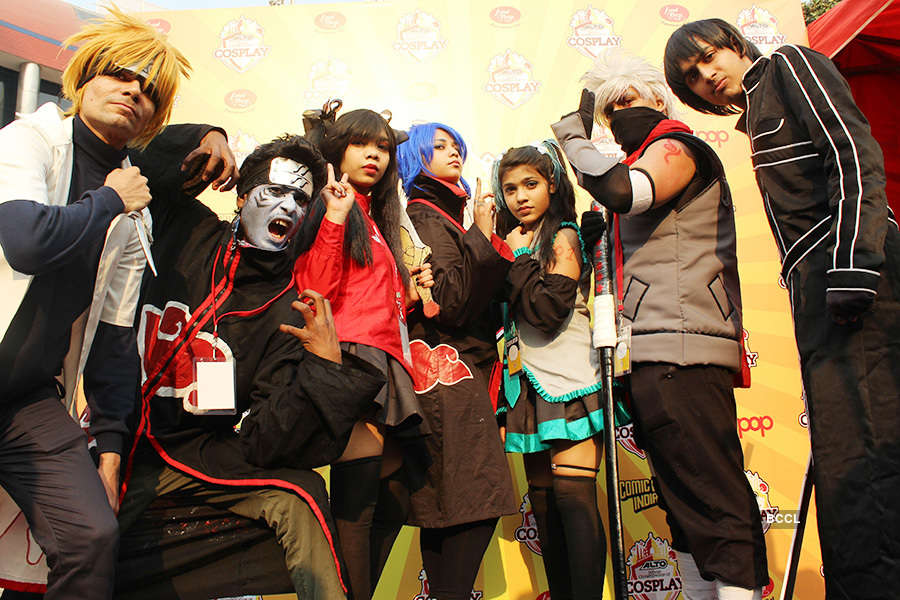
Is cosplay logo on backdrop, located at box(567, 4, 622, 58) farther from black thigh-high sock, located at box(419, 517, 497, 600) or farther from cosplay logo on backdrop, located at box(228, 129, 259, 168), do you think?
black thigh-high sock, located at box(419, 517, 497, 600)

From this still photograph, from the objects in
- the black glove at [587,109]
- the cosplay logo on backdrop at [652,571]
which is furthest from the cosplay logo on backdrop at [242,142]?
the cosplay logo on backdrop at [652,571]

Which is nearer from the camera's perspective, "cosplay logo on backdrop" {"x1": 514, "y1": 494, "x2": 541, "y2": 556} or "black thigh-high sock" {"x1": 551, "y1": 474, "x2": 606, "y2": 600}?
"black thigh-high sock" {"x1": 551, "y1": 474, "x2": 606, "y2": 600}

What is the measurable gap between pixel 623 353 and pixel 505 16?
102 inches

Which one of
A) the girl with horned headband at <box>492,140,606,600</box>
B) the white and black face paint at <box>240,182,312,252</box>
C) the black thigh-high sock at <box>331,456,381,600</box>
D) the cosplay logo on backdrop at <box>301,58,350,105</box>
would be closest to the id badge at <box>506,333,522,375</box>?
the girl with horned headband at <box>492,140,606,600</box>

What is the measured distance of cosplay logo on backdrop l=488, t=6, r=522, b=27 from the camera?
3.91 metres

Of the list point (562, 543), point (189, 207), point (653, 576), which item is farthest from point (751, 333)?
point (189, 207)

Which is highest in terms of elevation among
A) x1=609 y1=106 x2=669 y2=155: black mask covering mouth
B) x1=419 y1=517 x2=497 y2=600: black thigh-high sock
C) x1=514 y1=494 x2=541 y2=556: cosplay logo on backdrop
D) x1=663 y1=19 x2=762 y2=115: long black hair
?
x1=663 y1=19 x2=762 y2=115: long black hair

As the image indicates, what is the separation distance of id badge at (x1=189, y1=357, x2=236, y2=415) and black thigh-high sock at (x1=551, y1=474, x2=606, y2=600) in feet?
4.08

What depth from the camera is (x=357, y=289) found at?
2.25m

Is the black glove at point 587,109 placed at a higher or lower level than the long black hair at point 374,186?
higher

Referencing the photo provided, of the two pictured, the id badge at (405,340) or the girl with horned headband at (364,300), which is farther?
the id badge at (405,340)

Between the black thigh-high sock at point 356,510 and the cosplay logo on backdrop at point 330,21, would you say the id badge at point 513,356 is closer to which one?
the black thigh-high sock at point 356,510

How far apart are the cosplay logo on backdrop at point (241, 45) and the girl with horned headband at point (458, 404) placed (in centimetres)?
195

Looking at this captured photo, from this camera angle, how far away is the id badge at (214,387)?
1.91m
